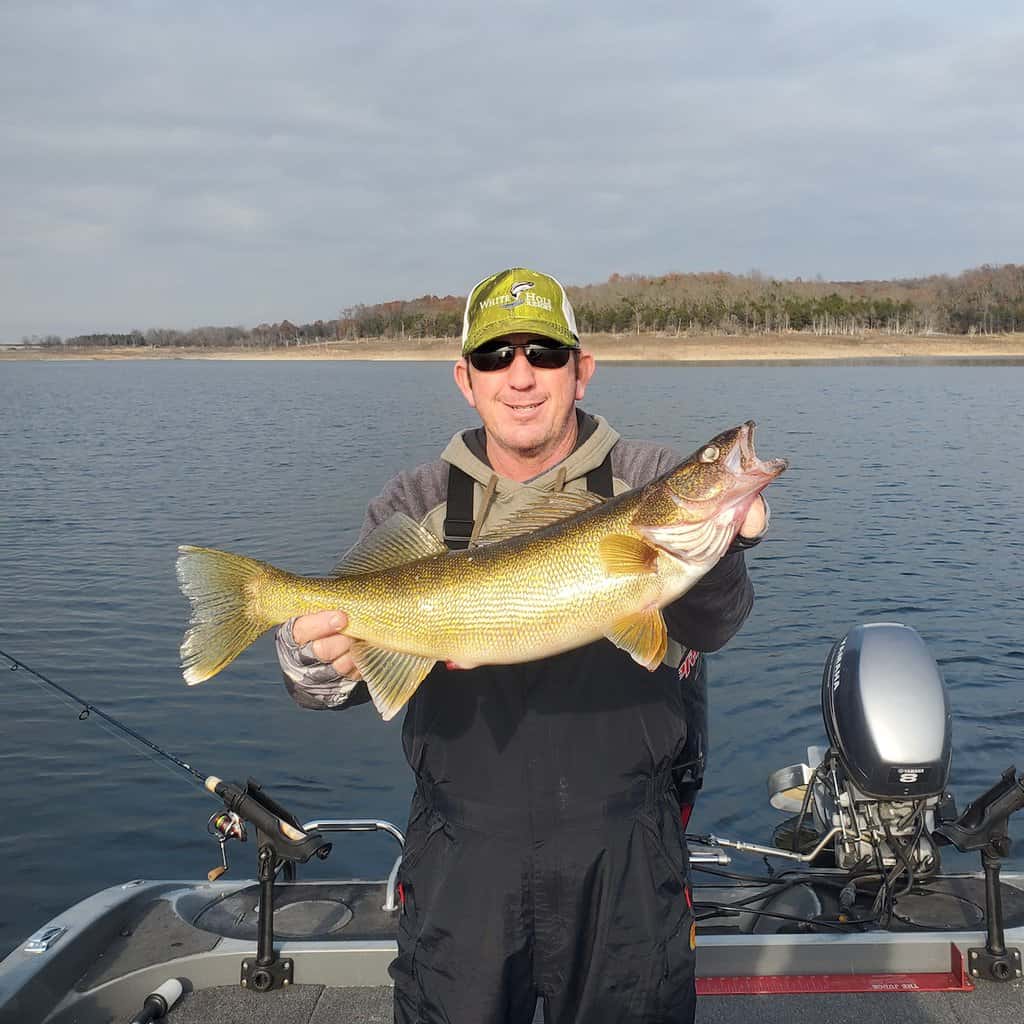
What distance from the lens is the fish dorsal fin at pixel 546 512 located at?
10.4 feet

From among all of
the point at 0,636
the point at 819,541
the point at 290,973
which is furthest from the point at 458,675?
the point at 819,541

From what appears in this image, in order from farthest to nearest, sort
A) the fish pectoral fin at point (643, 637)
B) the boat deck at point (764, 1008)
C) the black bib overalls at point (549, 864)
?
the boat deck at point (764, 1008) → the fish pectoral fin at point (643, 637) → the black bib overalls at point (549, 864)

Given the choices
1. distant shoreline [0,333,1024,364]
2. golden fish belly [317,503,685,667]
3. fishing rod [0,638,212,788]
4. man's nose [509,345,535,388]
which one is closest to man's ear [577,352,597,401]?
man's nose [509,345,535,388]

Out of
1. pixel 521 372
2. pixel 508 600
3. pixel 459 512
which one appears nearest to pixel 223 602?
pixel 459 512

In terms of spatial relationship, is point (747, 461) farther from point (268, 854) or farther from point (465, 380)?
point (268, 854)

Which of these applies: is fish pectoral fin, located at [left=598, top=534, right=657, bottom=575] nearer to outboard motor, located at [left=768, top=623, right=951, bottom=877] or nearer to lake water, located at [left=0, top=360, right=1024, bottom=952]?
outboard motor, located at [left=768, top=623, right=951, bottom=877]

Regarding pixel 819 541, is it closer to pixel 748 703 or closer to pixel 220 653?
pixel 748 703

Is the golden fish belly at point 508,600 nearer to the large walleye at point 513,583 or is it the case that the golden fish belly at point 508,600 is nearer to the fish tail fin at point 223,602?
the large walleye at point 513,583

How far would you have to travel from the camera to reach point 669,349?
323ft

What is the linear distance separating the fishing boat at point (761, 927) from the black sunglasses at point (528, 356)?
2002 millimetres

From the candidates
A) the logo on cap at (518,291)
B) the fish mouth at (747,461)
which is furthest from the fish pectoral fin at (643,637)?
the logo on cap at (518,291)

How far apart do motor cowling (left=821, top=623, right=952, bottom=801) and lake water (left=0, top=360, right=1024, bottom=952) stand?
3222 mm

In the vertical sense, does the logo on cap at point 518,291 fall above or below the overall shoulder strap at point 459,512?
above

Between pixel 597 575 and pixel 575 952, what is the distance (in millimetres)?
1127
